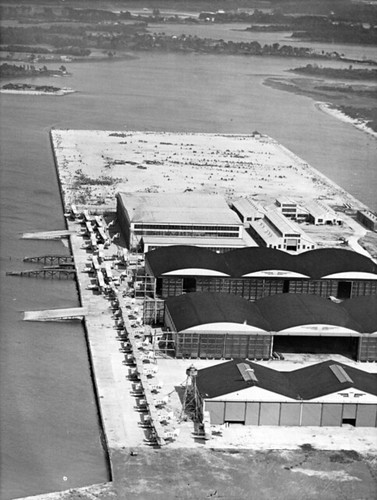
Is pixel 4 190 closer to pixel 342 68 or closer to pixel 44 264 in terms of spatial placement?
pixel 44 264

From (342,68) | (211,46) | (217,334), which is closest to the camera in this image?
(217,334)

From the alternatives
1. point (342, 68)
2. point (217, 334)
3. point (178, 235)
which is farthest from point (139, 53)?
point (217, 334)

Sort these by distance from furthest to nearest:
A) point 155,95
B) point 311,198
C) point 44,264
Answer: point 155,95
point 311,198
point 44,264

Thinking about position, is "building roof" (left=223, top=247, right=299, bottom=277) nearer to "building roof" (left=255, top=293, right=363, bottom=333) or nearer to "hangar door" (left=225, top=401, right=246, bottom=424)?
"building roof" (left=255, top=293, right=363, bottom=333)

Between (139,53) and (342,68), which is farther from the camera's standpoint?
(139,53)

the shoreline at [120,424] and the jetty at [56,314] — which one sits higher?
the shoreline at [120,424]

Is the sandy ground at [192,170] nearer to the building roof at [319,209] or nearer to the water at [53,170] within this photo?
the building roof at [319,209]

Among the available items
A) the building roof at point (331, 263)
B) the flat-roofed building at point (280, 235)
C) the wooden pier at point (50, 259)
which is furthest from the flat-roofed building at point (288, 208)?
the wooden pier at point (50, 259)
